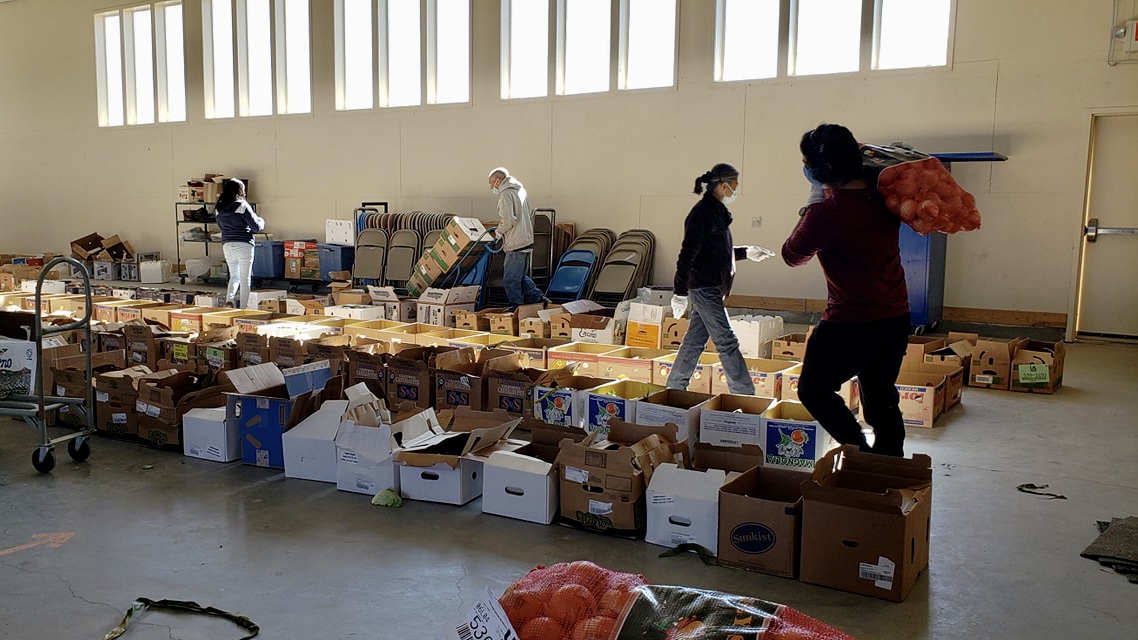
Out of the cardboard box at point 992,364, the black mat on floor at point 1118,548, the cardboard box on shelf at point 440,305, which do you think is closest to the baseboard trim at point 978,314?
the cardboard box at point 992,364

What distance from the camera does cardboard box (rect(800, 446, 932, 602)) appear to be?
290 cm

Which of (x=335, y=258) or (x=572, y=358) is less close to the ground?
(x=335, y=258)

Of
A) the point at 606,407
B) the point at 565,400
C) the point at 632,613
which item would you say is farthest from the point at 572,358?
the point at 632,613

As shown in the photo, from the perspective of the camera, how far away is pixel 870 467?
3.34 metres

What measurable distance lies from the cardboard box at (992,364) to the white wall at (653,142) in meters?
2.34

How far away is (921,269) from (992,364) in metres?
1.76

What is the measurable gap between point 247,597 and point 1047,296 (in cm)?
811

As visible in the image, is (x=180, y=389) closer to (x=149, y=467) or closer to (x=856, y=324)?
(x=149, y=467)

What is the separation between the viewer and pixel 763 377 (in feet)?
18.4

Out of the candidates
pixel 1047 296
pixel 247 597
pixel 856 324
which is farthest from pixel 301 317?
pixel 1047 296

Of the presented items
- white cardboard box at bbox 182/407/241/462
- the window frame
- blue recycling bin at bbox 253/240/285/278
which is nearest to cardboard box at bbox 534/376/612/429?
white cardboard box at bbox 182/407/241/462

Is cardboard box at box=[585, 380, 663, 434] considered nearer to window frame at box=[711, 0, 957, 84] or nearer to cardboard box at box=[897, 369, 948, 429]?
cardboard box at box=[897, 369, 948, 429]

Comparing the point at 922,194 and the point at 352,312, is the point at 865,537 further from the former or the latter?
the point at 352,312

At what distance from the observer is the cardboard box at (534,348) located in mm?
5965
